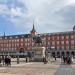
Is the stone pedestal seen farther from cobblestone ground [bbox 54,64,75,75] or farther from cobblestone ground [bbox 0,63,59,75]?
cobblestone ground [bbox 54,64,75,75]

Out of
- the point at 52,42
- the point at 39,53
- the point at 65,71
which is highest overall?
the point at 52,42

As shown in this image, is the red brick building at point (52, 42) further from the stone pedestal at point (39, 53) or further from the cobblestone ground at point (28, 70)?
the cobblestone ground at point (28, 70)

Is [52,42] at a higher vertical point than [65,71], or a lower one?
higher

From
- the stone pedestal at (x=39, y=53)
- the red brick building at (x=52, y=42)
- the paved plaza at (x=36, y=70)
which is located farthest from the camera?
the red brick building at (x=52, y=42)

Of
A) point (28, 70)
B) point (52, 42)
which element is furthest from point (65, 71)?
point (52, 42)

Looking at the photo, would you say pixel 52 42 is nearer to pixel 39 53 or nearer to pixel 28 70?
pixel 39 53

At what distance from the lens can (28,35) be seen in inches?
7534

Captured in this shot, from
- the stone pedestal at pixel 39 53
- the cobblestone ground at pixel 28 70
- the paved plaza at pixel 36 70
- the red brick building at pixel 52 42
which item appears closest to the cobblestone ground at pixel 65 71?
the paved plaza at pixel 36 70

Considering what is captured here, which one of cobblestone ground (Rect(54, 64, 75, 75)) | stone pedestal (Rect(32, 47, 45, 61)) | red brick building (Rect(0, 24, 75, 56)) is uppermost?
red brick building (Rect(0, 24, 75, 56))

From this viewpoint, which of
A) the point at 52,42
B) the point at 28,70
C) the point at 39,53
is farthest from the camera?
the point at 52,42

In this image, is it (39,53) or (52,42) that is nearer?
(39,53)

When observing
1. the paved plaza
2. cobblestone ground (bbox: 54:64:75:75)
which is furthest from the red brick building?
cobblestone ground (bbox: 54:64:75:75)

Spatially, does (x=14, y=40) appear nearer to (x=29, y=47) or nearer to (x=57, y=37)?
(x=29, y=47)

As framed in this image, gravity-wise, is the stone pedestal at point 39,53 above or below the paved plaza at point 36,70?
above
